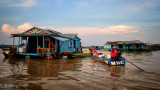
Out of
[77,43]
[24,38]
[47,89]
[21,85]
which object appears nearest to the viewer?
[47,89]

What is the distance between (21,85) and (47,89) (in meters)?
1.40

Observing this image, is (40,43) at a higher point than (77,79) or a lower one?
higher

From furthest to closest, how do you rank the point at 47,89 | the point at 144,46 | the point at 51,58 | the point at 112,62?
the point at 144,46, the point at 51,58, the point at 112,62, the point at 47,89

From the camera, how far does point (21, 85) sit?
5168mm

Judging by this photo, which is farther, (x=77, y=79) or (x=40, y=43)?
(x=40, y=43)

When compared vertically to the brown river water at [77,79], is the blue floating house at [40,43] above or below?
above

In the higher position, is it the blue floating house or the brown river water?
the blue floating house

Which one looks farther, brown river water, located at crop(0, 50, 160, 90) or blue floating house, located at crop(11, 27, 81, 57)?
blue floating house, located at crop(11, 27, 81, 57)

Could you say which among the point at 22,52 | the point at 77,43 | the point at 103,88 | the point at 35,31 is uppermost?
the point at 35,31

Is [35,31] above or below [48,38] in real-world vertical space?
above

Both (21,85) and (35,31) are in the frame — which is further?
(35,31)

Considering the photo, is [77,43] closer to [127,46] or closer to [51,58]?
[51,58]

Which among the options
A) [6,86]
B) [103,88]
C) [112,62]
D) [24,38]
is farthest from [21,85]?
[24,38]

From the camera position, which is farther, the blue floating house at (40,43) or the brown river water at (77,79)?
the blue floating house at (40,43)
